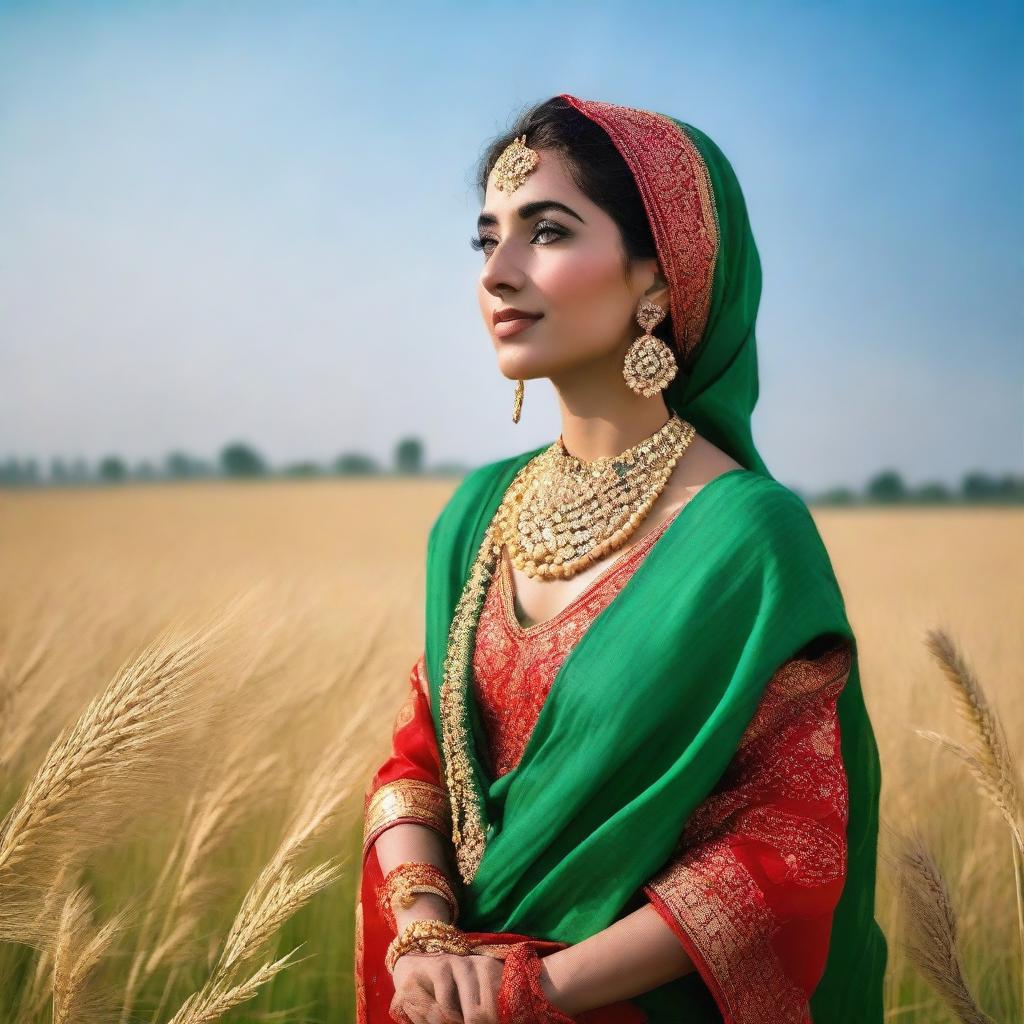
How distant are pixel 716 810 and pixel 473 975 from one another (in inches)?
15.9

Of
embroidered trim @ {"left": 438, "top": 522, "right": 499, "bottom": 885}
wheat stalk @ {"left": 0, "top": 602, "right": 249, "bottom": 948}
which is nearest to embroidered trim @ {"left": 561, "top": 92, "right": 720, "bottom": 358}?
embroidered trim @ {"left": 438, "top": 522, "right": 499, "bottom": 885}

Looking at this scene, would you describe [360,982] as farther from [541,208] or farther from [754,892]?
[541,208]

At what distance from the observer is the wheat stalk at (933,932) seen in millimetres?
1663

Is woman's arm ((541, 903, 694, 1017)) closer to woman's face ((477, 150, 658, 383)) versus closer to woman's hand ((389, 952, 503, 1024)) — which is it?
woman's hand ((389, 952, 503, 1024))

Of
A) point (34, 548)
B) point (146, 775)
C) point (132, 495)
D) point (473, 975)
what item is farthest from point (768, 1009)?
point (132, 495)

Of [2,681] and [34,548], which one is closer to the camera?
[2,681]

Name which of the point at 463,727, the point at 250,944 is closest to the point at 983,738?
the point at 463,727

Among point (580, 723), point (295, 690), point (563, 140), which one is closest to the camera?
point (580, 723)

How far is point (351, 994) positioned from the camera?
272 centimetres

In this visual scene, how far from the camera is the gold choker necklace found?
1725 millimetres

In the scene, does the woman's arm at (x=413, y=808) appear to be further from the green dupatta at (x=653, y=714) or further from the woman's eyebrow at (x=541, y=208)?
the woman's eyebrow at (x=541, y=208)

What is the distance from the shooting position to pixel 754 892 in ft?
4.78

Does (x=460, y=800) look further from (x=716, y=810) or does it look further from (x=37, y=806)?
(x=37, y=806)

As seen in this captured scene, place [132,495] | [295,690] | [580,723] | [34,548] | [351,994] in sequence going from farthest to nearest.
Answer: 1. [132,495]
2. [34,548]
3. [295,690]
4. [351,994]
5. [580,723]
